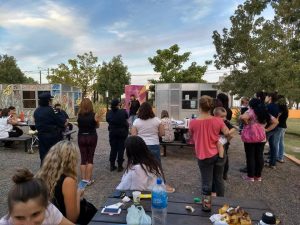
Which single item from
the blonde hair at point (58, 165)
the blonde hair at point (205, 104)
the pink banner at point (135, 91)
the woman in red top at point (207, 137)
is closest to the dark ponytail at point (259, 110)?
the woman in red top at point (207, 137)

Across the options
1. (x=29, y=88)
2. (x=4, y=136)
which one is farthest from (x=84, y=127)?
(x=29, y=88)

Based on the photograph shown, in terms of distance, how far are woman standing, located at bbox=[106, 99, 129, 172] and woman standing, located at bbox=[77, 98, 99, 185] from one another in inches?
28.9

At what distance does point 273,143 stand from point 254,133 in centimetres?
139

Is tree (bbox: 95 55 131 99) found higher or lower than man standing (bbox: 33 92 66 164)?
higher

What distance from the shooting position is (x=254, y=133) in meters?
5.32

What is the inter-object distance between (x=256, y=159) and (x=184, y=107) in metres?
11.7

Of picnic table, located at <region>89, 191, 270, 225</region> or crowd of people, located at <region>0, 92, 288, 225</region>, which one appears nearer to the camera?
crowd of people, located at <region>0, 92, 288, 225</region>

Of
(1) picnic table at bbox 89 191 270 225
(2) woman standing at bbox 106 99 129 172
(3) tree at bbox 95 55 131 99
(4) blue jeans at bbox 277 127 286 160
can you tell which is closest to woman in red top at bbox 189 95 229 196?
(1) picnic table at bbox 89 191 270 225

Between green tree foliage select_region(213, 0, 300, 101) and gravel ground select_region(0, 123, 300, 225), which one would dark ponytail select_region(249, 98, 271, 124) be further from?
green tree foliage select_region(213, 0, 300, 101)

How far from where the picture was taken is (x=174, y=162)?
7160mm

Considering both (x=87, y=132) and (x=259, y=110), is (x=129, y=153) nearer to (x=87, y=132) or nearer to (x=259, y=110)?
(x=87, y=132)

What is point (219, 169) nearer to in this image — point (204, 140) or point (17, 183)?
point (204, 140)

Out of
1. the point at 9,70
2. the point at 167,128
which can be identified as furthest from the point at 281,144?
the point at 9,70

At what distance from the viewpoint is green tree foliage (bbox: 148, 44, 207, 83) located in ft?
79.0
